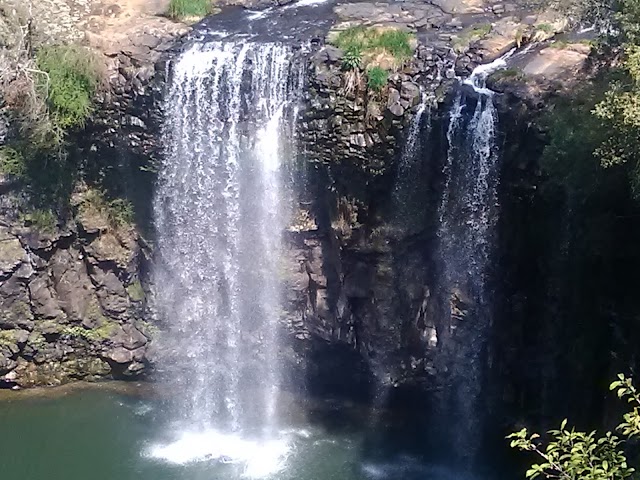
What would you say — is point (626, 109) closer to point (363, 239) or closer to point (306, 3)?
point (363, 239)

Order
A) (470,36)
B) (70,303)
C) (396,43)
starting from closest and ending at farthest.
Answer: (396,43)
(470,36)
(70,303)

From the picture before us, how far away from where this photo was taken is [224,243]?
1786 cm

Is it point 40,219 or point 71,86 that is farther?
point 40,219

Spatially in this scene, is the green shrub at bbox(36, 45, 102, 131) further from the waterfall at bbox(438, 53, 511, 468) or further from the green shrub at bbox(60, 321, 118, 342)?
the waterfall at bbox(438, 53, 511, 468)

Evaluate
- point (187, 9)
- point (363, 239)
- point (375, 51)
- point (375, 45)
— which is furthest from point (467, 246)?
point (187, 9)

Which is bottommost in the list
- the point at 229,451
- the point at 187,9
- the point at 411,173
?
the point at 229,451

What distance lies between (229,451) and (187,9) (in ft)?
30.7

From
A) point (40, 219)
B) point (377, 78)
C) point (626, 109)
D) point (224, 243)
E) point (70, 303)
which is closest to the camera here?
point (626, 109)

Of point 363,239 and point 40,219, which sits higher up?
point 40,219

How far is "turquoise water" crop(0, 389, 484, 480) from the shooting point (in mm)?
16328

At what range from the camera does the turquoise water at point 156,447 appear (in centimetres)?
1633

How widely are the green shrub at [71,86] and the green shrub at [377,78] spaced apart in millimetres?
5525

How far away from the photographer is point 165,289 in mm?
18531

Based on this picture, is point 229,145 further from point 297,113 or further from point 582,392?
point 582,392
